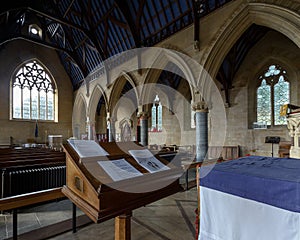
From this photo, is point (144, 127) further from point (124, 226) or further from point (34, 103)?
point (34, 103)

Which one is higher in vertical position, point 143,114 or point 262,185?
point 143,114

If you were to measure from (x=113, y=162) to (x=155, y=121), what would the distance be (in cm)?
1095

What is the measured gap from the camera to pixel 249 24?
16.6 feet

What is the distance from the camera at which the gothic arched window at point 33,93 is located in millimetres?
11938

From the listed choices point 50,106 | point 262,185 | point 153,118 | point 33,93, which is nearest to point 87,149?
point 262,185

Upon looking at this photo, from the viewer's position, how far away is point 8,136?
11352 mm

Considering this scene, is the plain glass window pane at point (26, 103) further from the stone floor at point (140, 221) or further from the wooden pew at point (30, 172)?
the stone floor at point (140, 221)

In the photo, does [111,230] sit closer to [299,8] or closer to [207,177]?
[207,177]

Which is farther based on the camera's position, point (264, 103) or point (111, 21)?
point (111, 21)

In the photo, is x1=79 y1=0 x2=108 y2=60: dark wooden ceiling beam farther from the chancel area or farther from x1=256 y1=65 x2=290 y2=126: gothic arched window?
x1=256 y1=65 x2=290 y2=126: gothic arched window

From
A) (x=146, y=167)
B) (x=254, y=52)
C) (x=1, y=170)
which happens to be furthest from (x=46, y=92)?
(x=146, y=167)

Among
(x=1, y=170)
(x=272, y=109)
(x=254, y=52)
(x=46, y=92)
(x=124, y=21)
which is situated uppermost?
(x=124, y=21)

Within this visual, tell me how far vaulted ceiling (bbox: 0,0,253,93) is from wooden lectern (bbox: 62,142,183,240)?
5.33 meters

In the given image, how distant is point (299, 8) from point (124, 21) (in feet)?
19.8
